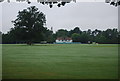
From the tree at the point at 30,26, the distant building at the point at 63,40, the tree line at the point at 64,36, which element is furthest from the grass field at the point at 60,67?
the distant building at the point at 63,40

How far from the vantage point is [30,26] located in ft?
220

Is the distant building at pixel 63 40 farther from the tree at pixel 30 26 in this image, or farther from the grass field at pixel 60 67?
the grass field at pixel 60 67

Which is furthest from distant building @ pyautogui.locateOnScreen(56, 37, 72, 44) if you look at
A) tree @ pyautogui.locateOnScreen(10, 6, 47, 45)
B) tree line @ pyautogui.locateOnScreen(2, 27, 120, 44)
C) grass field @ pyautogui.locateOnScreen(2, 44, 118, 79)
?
grass field @ pyautogui.locateOnScreen(2, 44, 118, 79)

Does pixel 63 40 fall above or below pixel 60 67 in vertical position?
above

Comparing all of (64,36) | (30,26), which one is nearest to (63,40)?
(64,36)

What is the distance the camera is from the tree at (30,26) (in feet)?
215

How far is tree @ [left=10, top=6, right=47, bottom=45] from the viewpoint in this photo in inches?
2584

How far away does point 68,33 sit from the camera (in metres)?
117

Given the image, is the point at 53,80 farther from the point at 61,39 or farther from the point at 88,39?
the point at 61,39

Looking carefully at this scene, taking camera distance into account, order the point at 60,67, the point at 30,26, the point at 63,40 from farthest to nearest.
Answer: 1. the point at 63,40
2. the point at 30,26
3. the point at 60,67

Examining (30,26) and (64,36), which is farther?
(64,36)

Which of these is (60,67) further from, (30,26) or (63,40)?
(63,40)

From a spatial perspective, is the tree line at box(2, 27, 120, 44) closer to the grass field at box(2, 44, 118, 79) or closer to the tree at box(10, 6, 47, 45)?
the tree at box(10, 6, 47, 45)

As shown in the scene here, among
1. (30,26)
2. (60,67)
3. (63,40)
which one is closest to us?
(60,67)
